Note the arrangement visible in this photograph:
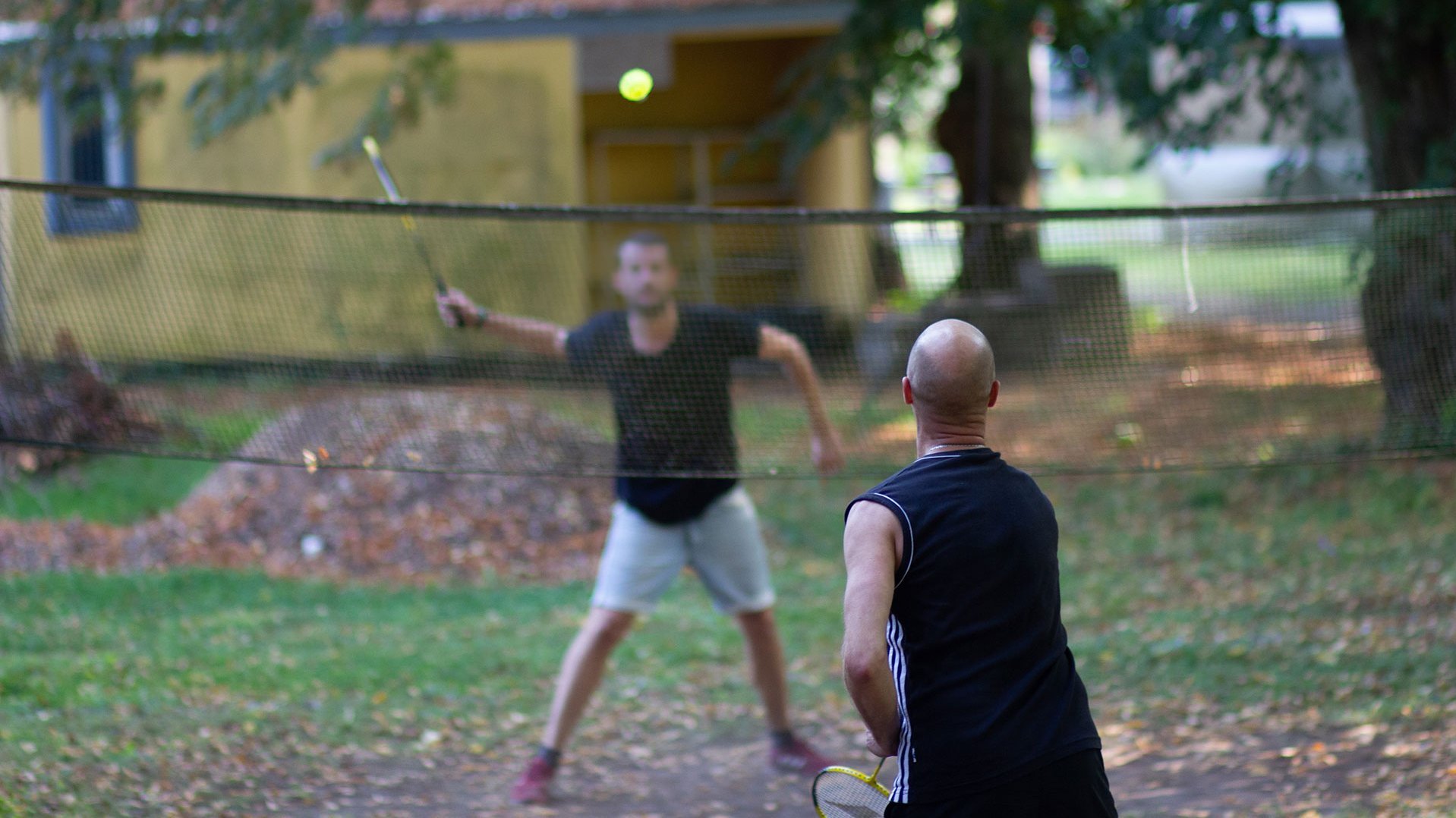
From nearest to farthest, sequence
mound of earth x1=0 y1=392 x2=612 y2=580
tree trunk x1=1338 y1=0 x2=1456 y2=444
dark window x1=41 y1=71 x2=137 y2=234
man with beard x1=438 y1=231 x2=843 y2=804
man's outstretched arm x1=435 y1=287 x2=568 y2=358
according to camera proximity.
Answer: man's outstretched arm x1=435 y1=287 x2=568 y2=358 → man with beard x1=438 y1=231 x2=843 y2=804 → tree trunk x1=1338 y1=0 x2=1456 y2=444 → mound of earth x1=0 y1=392 x2=612 y2=580 → dark window x1=41 y1=71 x2=137 y2=234

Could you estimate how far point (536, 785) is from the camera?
194 inches

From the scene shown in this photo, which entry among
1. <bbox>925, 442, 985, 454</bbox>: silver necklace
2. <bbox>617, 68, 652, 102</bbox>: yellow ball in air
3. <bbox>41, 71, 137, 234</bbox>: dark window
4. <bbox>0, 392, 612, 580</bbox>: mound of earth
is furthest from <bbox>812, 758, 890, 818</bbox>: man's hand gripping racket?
<bbox>41, 71, 137, 234</bbox>: dark window

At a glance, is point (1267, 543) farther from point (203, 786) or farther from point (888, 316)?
point (203, 786)

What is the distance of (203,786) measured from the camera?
16.1 feet

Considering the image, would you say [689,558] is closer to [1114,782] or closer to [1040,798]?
[1114,782]

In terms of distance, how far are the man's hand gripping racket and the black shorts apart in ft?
0.25

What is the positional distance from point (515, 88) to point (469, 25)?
89cm

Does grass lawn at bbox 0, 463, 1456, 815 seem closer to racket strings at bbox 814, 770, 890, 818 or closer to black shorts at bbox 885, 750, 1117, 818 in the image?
racket strings at bbox 814, 770, 890, 818

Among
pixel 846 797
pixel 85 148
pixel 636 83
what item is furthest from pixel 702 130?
pixel 846 797

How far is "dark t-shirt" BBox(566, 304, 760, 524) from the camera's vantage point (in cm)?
490

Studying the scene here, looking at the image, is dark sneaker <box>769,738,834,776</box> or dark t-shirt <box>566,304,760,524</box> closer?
dark t-shirt <box>566,304,760,524</box>

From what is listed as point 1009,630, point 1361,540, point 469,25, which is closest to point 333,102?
point 469,25

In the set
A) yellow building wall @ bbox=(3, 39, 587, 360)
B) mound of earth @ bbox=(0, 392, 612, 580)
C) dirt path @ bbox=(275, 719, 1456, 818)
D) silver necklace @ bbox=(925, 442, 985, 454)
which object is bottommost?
dirt path @ bbox=(275, 719, 1456, 818)

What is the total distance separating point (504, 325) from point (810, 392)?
1.10m
